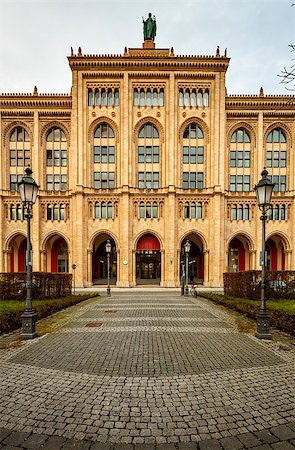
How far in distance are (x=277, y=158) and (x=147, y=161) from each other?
18419mm

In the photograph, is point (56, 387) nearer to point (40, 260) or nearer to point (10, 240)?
point (40, 260)

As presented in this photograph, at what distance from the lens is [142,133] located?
35125 mm

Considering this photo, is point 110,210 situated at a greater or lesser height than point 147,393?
greater

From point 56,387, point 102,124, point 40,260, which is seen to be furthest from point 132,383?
point 102,124

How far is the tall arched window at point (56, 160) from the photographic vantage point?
1410 inches

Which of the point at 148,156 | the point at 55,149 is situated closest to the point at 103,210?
the point at 148,156

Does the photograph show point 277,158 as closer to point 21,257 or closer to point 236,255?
point 236,255

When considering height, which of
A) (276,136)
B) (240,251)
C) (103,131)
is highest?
(103,131)

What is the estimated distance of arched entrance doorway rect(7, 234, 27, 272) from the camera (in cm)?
3712

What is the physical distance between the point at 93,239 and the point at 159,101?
20.5m

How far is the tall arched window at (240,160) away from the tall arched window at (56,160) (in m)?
23.5

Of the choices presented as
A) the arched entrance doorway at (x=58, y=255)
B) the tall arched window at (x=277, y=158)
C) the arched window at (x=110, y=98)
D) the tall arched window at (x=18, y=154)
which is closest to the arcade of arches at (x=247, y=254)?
the tall arched window at (x=277, y=158)

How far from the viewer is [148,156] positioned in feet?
115

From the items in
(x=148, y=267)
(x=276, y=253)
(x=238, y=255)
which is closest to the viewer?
(x=276, y=253)
